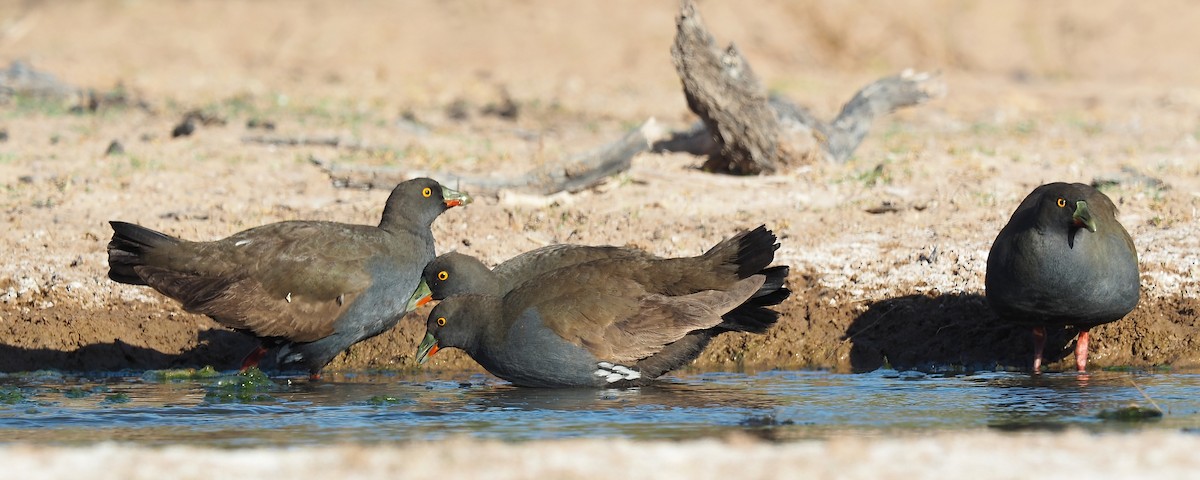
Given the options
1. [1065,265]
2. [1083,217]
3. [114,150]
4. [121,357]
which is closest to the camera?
[1083,217]

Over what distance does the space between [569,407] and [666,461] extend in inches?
101

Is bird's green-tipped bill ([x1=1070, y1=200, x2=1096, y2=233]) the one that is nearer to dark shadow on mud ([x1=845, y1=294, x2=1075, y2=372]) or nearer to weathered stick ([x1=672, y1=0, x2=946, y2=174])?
dark shadow on mud ([x1=845, y1=294, x2=1075, y2=372])

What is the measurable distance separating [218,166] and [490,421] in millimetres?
6806

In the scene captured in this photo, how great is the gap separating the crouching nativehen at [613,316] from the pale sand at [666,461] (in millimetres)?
2632

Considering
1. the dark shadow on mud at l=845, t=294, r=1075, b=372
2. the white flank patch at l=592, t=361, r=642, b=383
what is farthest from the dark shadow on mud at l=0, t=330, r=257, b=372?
the dark shadow on mud at l=845, t=294, r=1075, b=372

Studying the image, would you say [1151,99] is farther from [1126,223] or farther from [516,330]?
[516,330]

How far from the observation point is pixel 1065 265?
8.36 m

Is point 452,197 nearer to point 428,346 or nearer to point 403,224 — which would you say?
point 403,224

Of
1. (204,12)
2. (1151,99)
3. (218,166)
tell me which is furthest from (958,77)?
(218,166)

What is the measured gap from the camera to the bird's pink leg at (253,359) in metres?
9.51

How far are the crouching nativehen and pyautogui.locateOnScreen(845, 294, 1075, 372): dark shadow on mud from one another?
4.12 feet

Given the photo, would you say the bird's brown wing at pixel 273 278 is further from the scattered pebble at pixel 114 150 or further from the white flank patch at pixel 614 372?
the scattered pebble at pixel 114 150

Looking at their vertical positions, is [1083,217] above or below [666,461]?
above

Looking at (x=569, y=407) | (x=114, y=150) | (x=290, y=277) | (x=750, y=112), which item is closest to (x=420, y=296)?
(x=290, y=277)
